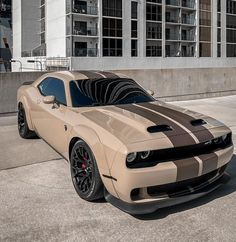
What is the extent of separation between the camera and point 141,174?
3625 mm

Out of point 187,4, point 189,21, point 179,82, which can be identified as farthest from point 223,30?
point 179,82

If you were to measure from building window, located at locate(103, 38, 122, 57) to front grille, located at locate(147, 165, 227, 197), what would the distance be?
161 feet

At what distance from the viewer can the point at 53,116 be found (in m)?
5.30

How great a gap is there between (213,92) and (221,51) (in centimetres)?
5211

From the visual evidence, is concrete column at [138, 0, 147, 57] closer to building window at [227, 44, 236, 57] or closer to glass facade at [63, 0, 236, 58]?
glass facade at [63, 0, 236, 58]

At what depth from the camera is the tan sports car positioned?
3705 mm

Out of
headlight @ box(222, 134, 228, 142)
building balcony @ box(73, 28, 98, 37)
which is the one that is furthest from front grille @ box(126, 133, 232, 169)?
building balcony @ box(73, 28, 98, 37)

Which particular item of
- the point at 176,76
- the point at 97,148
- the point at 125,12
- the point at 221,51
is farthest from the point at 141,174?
the point at 221,51

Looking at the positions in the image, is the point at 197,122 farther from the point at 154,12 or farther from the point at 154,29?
the point at 154,12

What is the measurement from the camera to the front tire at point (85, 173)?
4.08 m

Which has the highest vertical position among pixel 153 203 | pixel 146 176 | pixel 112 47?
pixel 112 47

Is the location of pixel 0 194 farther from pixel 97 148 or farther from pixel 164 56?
pixel 164 56

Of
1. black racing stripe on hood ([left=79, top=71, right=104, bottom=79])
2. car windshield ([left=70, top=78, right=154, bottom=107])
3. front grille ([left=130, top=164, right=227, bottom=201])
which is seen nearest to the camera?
front grille ([left=130, top=164, right=227, bottom=201])

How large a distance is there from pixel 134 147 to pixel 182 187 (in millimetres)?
754
